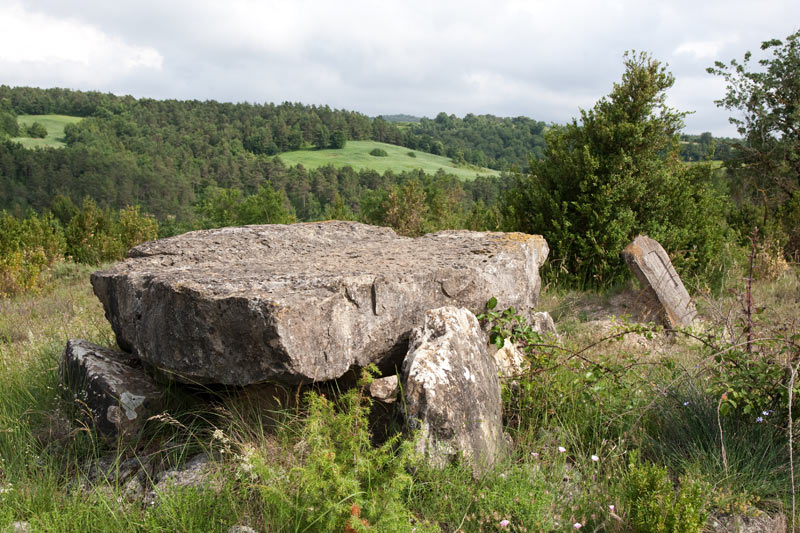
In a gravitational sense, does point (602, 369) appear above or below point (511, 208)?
below

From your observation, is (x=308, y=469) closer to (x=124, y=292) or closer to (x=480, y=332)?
(x=480, y=332)

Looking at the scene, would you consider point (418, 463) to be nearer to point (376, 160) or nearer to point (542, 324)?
point (542, 324)

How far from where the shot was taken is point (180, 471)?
3.09 meters

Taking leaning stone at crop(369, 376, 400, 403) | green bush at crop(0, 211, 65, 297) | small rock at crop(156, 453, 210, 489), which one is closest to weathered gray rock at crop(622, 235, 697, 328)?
leaning stone at crop(369, 376, 400, 403)

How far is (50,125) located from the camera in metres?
96.9

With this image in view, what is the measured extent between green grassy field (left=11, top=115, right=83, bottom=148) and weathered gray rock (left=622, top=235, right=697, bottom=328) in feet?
314

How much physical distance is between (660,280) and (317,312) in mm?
5119

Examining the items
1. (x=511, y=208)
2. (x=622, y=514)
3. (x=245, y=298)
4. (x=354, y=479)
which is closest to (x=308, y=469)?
(x=354, y=479)

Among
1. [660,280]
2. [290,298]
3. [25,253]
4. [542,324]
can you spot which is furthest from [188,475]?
[25,253]

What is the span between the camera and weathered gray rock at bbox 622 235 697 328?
21.2ft

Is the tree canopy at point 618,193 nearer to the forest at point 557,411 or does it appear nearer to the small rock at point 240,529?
the forest at point 557,411

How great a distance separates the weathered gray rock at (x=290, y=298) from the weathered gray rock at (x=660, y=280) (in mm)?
2364

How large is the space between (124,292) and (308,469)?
225 cm

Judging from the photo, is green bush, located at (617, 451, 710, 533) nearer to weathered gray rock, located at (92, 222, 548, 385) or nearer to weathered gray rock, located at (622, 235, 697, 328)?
weathered gray rock, located at (92, 222, 548, 385)
